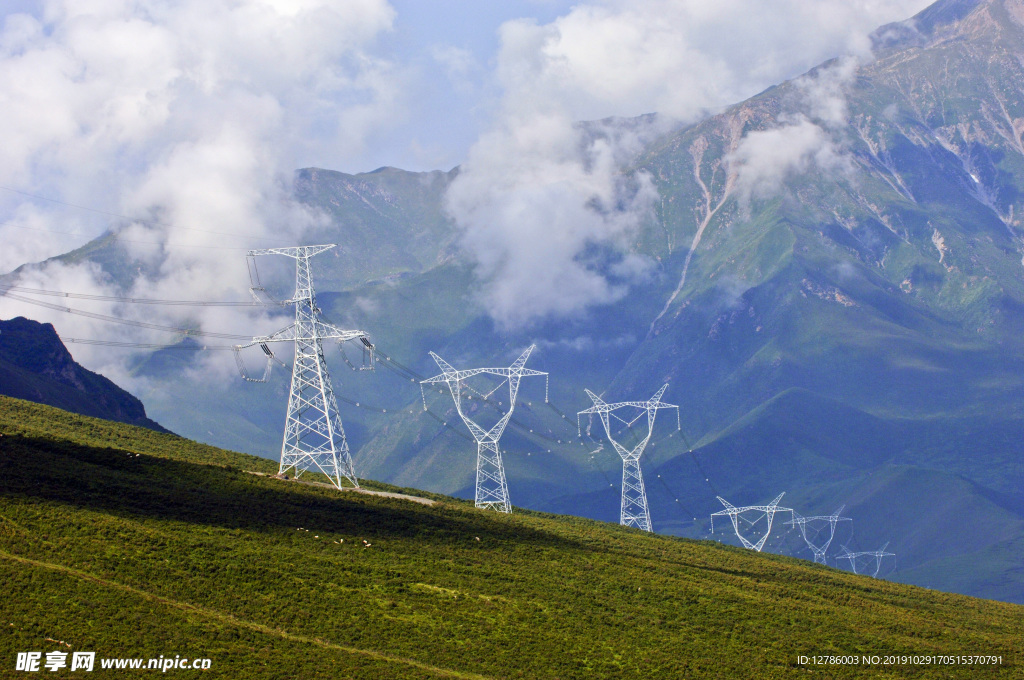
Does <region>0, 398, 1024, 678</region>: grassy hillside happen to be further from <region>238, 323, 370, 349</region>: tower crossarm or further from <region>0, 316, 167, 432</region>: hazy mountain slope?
<region>0, 316, 167, 432</region>: hazy mountain slope

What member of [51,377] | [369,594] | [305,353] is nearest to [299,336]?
[305,353]

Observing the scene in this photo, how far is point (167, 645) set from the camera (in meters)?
65.3

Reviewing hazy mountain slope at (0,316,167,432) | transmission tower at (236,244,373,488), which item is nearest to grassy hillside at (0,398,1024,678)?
transmission tower at (236,244,373,488)

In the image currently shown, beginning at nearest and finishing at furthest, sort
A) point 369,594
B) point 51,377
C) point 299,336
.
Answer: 1. point 369,594
2. point 299,336
3. point 51,377

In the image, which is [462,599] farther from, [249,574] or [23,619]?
[23,619]

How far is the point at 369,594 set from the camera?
79.9 meters

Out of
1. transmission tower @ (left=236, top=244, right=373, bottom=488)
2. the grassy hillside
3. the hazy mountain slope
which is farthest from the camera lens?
the hazy mountain slope

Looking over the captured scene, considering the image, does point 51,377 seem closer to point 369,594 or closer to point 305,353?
point 305,353

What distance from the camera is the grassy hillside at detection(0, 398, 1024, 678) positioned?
68.4m

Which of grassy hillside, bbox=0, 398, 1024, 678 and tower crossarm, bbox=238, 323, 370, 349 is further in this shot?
tower crossarm, bbox=238, 323, 370, 349

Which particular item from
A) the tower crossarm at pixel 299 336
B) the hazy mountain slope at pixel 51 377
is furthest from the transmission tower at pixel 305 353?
the hazy mountain slope at pixel 51 377

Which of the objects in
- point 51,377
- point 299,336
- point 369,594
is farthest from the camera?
point 51,377

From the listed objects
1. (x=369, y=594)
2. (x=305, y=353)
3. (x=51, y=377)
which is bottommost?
(x=369, y=594)

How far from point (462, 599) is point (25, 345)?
472ft
